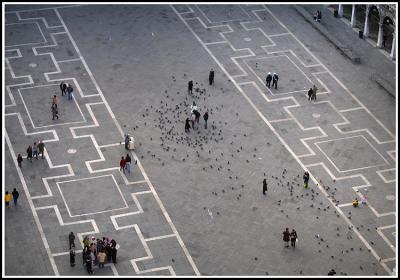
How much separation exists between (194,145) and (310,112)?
1065 cm

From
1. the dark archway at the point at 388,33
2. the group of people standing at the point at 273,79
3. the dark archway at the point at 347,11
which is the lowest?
the dark archway at the point at 347,11

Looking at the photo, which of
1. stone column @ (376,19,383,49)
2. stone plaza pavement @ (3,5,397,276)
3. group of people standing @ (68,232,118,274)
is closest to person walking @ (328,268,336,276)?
stone plaza pavement @ (3,5,397,276)

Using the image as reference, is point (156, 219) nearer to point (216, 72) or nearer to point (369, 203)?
point (369, 203)

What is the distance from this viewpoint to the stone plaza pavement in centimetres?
6931

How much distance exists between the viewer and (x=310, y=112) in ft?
282

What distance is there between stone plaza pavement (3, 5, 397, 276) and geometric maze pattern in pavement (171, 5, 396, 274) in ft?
0.48

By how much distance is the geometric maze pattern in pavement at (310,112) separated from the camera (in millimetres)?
74688

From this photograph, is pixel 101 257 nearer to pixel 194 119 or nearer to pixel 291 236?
pixel 291 236

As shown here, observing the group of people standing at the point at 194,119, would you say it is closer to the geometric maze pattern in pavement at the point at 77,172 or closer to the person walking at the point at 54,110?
the geometric maze pattern in pavement at the point at 77,172

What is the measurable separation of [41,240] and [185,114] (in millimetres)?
19624

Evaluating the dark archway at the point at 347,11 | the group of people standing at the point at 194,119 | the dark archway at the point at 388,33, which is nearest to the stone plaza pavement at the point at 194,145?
the group of people standing at the point at 194,119

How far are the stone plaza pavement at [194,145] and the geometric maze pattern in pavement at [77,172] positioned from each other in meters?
0.14

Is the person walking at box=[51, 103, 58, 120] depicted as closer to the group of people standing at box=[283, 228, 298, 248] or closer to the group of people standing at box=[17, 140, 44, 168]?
the group of people standing at box=[17, 140, 44, 168]

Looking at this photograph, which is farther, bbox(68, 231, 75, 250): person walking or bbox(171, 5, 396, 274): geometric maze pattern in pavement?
bbox(171, 5, 396, 274): geometric maze pattern in pavement
